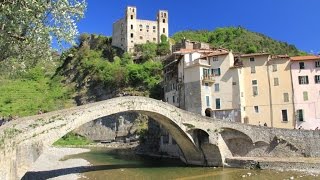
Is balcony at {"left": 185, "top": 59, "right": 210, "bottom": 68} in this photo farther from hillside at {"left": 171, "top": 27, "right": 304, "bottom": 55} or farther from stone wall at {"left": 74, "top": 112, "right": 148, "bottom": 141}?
Answer: hillside at {"left": 171, "top": 27, "right": 304, "bottom": 55}

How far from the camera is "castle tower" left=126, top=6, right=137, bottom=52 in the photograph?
84.4m

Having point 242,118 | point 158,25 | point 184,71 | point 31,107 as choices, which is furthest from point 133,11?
point 242,118

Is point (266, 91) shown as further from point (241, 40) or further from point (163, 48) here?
point (241, 40)

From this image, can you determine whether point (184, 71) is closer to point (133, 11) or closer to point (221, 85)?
point (221, 85)

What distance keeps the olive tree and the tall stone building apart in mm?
68820

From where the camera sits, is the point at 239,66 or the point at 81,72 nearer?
the point at 239,66

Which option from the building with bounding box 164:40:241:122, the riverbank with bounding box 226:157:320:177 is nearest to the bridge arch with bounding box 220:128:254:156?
the riverbank with bounding box 226:157:320:177

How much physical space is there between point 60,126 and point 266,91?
943 inches

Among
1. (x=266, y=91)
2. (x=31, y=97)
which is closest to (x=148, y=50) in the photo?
(x=31, y=97)

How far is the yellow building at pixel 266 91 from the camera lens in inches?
1553

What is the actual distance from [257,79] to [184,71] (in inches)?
322

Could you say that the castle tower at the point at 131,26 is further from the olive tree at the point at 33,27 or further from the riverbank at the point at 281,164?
the olive tree at the point at 33,27

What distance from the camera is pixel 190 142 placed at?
33906mm

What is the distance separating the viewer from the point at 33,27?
14.4 meters
